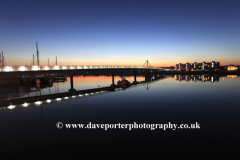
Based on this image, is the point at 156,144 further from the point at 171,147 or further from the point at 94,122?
the point at 94,122

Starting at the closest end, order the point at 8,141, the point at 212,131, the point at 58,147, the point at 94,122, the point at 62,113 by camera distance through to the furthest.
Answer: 1. the point at 58,147
2. the point at 8,141
3. the point at 212,131
4. the point at 94,122
5. the point at 62,113

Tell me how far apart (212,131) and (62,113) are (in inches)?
1034

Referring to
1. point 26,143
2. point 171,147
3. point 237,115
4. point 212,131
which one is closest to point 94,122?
point 26,143

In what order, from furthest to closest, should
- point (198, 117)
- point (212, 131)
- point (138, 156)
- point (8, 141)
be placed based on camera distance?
point (198, 117) < point (212, 131) < point (8, 141) < point (138, 156)

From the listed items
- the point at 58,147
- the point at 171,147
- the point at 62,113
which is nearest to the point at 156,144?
the point at 171,147

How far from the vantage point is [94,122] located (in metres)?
23.9

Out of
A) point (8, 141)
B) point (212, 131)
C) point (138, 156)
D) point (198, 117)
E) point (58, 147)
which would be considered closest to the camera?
point (138, 156)

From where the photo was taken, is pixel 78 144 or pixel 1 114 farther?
pixel 1 114

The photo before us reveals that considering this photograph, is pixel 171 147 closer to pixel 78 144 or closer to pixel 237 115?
pixel 78 144

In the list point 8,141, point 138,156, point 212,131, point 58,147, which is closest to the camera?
point 138,156

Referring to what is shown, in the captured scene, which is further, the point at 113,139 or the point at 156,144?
the point at 113,139

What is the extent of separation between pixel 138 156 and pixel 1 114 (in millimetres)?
27159

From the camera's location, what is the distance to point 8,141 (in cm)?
1692

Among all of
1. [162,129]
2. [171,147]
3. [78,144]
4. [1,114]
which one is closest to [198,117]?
[162,129]
